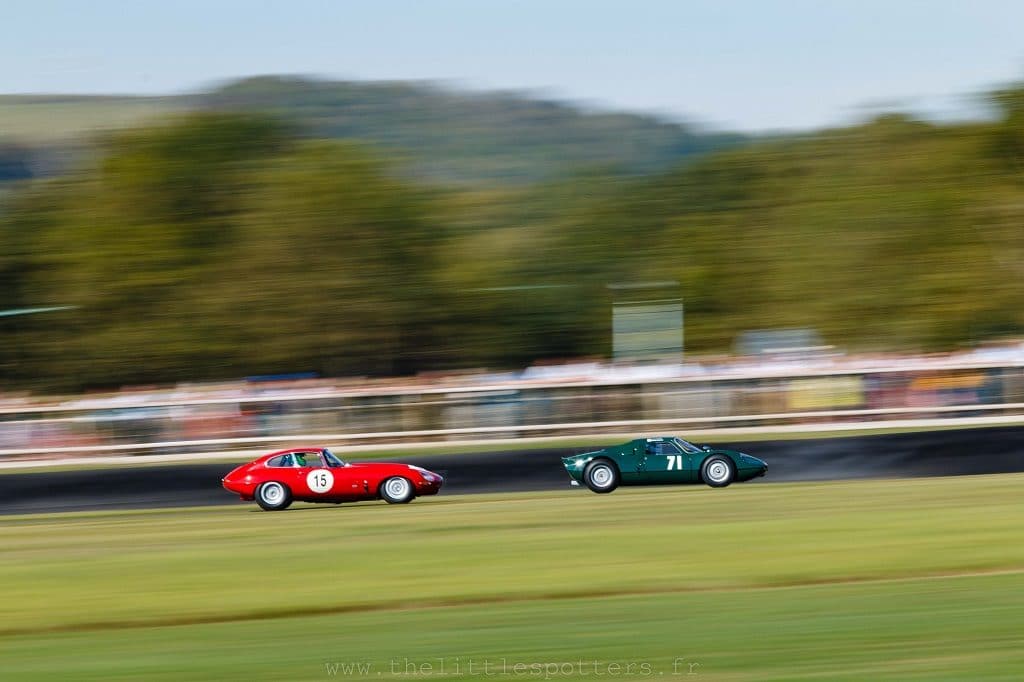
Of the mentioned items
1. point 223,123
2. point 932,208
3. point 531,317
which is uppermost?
point 223,123

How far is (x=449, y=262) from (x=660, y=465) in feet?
125

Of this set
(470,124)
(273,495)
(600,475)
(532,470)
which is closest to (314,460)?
(273,495)

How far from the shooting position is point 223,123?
72562 mm

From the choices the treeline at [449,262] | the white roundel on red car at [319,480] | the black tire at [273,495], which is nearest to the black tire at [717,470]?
the white roundel on red car at [319,480]

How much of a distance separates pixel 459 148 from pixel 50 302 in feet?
267

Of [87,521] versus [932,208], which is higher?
[932,208]

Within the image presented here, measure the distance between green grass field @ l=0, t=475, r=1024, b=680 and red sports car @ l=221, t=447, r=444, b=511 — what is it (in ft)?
7.20

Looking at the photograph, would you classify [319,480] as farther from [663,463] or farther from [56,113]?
[56,113]

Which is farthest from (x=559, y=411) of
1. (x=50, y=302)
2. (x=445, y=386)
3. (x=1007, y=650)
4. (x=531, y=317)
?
(x=50, y=302)

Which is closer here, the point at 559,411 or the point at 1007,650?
the point at 1007,650

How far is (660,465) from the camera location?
1948 cm

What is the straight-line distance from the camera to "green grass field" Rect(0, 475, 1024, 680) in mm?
6934

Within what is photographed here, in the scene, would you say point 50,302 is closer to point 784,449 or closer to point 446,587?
point 784,449

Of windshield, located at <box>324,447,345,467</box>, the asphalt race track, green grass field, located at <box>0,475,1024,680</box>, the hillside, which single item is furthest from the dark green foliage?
green grass field, located at <box>0,475,1024,680</box>
